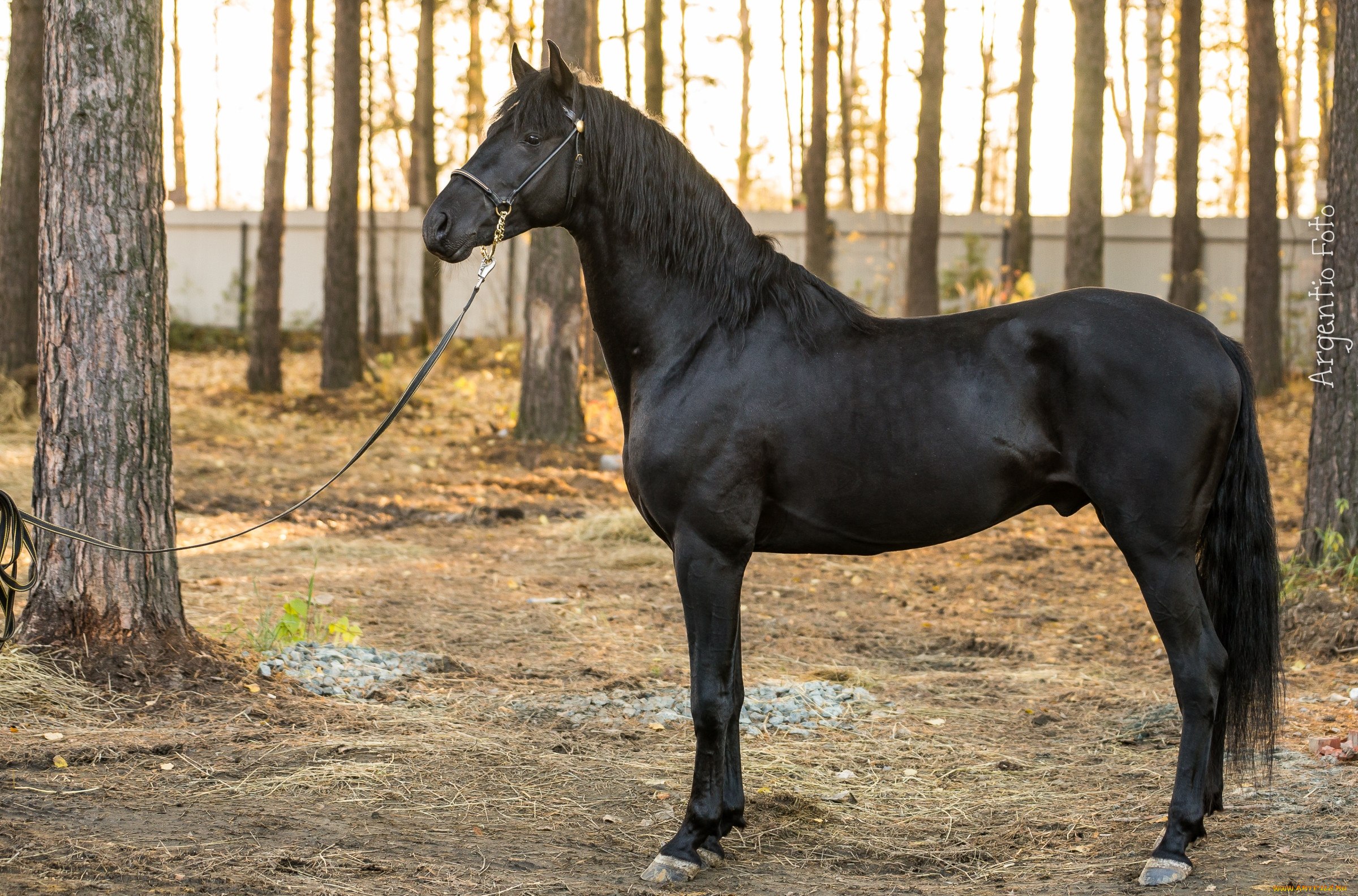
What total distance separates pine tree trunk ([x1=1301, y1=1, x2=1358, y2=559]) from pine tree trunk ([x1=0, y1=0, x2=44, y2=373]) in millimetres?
10636

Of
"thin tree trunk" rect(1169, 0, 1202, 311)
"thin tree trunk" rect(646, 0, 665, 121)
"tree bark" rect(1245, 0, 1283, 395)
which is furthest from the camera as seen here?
"thin tree trunk" rect(646, 0, 665, 121)

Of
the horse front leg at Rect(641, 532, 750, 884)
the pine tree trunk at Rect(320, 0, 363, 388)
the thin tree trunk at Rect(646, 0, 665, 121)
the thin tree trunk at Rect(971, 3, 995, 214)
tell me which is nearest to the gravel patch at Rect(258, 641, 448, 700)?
the horse front leg at Rect(641, 532, 750, 884)

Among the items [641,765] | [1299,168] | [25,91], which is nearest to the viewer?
[641,765]

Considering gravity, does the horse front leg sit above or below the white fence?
below

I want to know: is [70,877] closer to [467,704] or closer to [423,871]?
[423,871]

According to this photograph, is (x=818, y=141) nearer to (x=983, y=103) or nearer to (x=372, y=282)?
(x=372, y=282)

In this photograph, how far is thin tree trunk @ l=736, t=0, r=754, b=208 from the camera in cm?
2823

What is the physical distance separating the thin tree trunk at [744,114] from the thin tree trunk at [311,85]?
9.84 metres

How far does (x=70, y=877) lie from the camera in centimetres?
308

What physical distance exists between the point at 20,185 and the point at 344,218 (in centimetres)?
468

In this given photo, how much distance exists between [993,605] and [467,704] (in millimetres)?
3561

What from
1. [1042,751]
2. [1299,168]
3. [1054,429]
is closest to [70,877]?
[1054,429]

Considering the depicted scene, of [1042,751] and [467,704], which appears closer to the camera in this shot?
[1042,751]

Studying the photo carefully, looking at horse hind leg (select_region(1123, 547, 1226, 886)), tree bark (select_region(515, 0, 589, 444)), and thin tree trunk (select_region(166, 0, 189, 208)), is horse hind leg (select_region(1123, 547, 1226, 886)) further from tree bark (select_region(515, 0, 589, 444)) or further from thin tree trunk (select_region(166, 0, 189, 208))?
thin tree trunk (select_region(166, 0, 189, 208))
